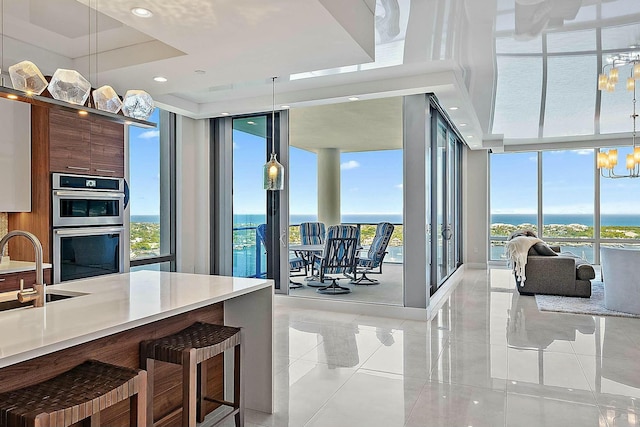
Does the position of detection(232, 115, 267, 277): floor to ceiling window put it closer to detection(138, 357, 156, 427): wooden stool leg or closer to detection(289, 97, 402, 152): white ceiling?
detection(289, 97, 402, 152): white ceiling

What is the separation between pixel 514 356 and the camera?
390cm

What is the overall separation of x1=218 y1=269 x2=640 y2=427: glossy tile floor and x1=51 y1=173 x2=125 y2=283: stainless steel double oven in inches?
78.6

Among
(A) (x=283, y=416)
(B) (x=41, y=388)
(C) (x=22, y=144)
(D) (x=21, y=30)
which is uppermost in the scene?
(D) (x=21, y=30)

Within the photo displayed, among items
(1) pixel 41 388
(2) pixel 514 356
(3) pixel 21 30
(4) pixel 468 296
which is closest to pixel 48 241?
(3) pixel 21 30

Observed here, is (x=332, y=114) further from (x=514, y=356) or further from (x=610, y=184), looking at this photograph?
(x=610, y=184)

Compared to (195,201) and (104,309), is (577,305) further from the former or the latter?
(104,309)

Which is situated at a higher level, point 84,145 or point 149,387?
point 84,145

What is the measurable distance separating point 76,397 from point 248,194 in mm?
4891

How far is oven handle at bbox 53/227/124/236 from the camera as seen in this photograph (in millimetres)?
3977

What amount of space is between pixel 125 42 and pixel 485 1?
2.96m

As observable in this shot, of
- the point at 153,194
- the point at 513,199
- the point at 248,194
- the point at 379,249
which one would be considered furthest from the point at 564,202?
the point at 153,194

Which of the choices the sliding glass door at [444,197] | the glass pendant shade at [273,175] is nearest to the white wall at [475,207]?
the sliding glass door at [444,197]

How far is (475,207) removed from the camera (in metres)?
10.0

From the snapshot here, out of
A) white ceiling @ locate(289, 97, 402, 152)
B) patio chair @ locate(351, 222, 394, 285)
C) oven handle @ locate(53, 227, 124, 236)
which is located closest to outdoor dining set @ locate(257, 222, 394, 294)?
patio chair @ locate(351, 222, 394, 285)
